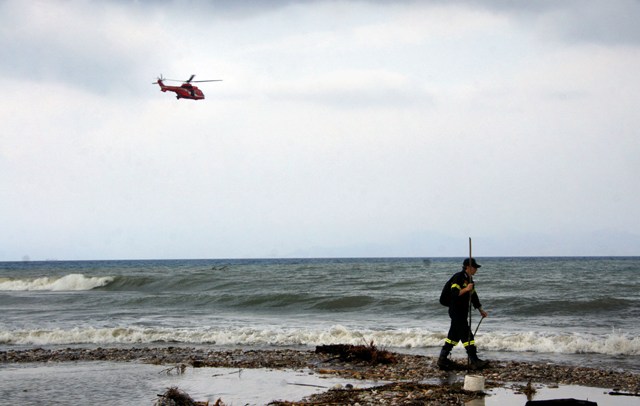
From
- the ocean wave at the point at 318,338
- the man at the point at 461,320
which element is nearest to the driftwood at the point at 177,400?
the man at the point at 461,320

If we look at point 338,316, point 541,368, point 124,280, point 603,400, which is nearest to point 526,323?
point 338,316

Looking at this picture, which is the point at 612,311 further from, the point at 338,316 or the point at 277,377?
the point at 277,377

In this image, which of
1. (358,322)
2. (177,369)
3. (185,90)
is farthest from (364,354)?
(185,90)

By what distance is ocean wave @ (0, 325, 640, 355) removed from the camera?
45.6 feet

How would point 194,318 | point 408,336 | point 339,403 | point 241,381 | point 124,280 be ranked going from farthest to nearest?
point 124,280, point 194,318, point 408,336, point 241,381, point 339,403

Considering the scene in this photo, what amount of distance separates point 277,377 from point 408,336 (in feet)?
19.2

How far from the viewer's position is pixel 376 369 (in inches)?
422

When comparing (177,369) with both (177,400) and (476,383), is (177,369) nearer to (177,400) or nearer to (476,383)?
(177,400)

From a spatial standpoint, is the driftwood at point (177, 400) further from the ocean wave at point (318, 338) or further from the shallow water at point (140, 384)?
the ocean wave at point (318, 338)

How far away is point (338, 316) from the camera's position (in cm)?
2173

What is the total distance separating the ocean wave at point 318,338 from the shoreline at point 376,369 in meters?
1.95

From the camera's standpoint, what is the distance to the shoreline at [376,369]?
27.5 feet

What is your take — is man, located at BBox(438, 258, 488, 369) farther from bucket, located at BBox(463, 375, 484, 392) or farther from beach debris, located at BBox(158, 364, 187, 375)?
beach debris, located at BBox(158, 364, 187, 375)

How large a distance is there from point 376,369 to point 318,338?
495 centimetres
